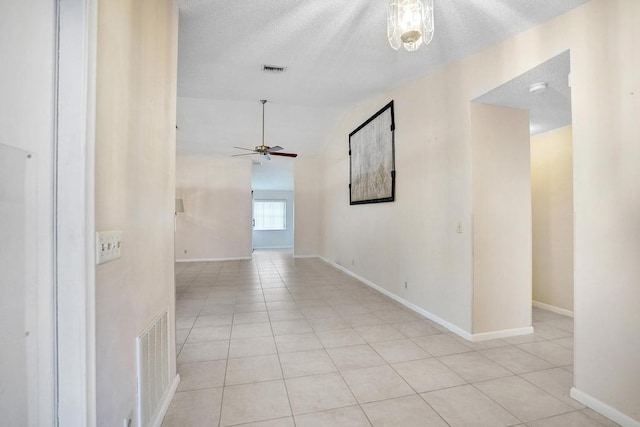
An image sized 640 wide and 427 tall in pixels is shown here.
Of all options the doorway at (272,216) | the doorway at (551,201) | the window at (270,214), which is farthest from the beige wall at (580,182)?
the window at (270,214)

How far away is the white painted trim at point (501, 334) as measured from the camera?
275 centimetres

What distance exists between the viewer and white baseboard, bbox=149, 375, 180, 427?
1581 mm

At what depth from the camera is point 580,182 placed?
1.86m

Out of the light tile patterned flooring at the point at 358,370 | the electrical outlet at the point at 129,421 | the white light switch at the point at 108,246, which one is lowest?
the light tile patterned flooring at the point at 358,370

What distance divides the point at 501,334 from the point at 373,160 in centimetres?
289

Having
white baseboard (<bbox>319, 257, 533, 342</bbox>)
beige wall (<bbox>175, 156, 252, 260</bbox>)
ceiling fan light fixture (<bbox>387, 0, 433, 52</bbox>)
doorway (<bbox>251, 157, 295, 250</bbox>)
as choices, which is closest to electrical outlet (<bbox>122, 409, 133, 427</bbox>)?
ceiling fan light fixture (<bbox>387, 0, 433, 52</bbox>)

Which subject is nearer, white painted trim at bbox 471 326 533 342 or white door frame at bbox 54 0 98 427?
white door frame at bbox 54 0 98 427

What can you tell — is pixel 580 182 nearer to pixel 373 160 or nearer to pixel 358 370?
pixel 358 370

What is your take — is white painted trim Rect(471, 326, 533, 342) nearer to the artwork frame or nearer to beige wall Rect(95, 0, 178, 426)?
the artwork frame

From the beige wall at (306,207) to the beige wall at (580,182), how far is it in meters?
4.57

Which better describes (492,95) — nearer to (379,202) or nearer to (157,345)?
(379,202)

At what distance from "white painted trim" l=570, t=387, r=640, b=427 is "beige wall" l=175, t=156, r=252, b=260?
7.20m

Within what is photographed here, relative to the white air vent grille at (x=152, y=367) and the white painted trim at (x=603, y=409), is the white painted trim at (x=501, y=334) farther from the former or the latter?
the white air vent grille at (x=152, y=367)

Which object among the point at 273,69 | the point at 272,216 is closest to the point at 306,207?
the point at 272,216
